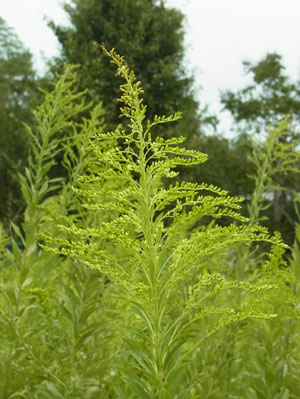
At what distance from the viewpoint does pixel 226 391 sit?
2916mm

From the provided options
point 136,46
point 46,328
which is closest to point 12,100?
point 136,46

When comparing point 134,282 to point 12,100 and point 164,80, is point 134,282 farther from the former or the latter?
point 12,100

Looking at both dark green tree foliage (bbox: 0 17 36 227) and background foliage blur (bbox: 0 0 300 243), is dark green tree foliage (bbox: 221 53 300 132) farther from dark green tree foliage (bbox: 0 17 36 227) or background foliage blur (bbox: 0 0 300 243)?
dark green tree foliage (bbox: 0 17 36 227)

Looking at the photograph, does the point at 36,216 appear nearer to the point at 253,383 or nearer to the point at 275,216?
the point at 253,383

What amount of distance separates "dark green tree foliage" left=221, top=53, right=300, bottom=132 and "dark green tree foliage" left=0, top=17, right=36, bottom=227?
995 cm

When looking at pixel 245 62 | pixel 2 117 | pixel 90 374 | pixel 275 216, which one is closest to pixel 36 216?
pixel 90 374

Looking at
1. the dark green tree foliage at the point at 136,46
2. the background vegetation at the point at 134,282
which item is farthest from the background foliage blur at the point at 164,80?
the background vegetation at the point at 134,282

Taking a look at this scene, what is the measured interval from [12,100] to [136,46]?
48.5 feet

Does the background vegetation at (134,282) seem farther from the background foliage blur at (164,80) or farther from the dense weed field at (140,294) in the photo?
the background foliage blur at (164,80)

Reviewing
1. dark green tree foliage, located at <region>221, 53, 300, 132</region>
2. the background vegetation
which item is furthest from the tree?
the background vegetation

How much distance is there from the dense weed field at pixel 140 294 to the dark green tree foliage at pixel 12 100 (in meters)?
21.0

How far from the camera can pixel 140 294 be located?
1572 mm

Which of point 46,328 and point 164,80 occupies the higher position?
point 164,80

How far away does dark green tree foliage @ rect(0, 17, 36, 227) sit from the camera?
2483 centimetres
